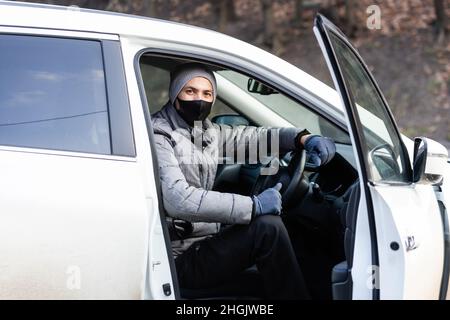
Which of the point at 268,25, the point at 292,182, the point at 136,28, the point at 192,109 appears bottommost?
the point at 292,182

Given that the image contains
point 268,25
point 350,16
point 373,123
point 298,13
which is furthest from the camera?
point 298,13

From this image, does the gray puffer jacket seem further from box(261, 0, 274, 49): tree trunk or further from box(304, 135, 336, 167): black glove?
box(261, 0, 274, 49): tree trunk

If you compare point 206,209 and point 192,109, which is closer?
point 206,209

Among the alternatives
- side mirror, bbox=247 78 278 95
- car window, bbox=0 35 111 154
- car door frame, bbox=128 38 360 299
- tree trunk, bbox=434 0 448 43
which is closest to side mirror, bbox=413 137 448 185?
car door frame, bbox=128 38 360 299

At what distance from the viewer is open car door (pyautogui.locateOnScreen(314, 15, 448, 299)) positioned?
2.68 metres

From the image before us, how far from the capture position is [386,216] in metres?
2.69

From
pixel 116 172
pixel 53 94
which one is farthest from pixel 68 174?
pixel 53 94

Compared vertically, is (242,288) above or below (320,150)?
below

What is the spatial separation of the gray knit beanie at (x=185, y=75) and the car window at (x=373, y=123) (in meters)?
0.66

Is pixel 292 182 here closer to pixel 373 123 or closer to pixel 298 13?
pixel 373 123

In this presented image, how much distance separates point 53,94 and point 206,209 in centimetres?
76

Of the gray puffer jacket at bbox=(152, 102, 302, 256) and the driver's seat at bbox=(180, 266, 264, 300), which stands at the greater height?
the gray puffer jacket at bbox=(152, 102, 302, 256)

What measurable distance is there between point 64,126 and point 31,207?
1.13ft

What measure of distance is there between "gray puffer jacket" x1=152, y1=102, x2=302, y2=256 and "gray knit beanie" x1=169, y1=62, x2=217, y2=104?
0.26 ft
